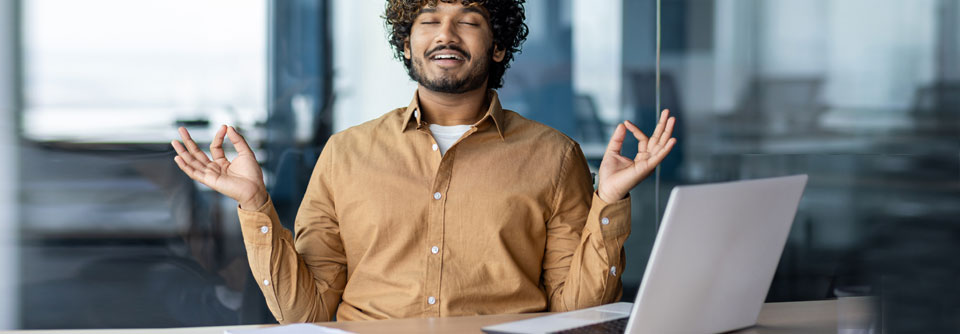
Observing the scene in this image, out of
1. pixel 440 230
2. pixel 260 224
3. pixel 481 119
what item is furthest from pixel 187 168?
pixel 481 119

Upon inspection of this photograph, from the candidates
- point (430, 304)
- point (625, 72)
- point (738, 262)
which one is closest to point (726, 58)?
point (625, 72)

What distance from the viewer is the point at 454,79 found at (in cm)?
196

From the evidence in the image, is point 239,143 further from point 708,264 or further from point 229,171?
point 708,264

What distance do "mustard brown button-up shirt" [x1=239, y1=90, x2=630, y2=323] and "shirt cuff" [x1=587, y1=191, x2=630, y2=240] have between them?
6cm

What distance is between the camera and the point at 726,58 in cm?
364

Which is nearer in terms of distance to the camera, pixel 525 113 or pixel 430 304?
pixel 430 304

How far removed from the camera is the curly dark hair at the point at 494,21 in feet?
6.72

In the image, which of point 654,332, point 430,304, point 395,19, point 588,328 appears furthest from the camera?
point 395,19

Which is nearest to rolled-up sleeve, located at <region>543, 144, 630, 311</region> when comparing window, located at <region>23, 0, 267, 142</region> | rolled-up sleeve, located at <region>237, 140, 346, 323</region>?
rolled-up sleeve, located at <region>237, 140, 346, 323</region>

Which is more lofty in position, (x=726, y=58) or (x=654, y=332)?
(x=726, y=58)

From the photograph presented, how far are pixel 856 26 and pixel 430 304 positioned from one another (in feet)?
8.40

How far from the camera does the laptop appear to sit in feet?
3.82

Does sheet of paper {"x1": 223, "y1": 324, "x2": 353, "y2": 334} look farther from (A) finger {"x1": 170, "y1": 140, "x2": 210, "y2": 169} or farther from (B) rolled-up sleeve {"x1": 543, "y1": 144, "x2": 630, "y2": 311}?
(B) rolled-up sleeve {"x1": 543, "y1": 144, "x2": 630, "y2": 311}

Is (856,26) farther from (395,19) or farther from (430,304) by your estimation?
(430,304)
